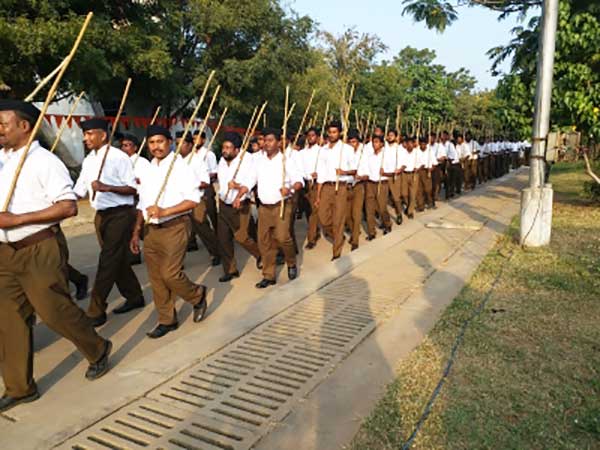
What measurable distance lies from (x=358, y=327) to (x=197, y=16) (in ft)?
52.2

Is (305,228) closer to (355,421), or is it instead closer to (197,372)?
(197,372)

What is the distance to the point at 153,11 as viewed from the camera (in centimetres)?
1414

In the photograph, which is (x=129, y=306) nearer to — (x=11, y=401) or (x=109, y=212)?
(x=109, y=212)

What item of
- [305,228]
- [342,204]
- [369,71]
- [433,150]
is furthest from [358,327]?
[369,71]

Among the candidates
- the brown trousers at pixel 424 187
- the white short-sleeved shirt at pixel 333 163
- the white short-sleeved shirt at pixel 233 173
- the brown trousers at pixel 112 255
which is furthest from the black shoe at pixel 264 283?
the brown trousers at pixel 424 187

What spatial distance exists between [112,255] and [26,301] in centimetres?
157

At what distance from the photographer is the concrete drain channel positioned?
9.23ft

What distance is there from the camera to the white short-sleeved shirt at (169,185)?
4.46m

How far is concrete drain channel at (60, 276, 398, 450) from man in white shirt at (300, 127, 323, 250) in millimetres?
3481

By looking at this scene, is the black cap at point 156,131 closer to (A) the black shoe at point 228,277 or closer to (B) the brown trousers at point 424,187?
(A) the black shoe at point 228,277

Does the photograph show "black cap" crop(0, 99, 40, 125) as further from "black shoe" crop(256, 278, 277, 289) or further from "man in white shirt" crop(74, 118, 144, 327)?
"black shoe" crop(256, 278, 277, 289)

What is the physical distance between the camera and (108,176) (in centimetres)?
496

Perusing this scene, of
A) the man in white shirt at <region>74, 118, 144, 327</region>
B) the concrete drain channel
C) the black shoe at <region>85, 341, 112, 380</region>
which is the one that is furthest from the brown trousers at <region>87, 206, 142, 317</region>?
the concrete drain channel

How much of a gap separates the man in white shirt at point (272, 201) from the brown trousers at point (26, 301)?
2904mm
